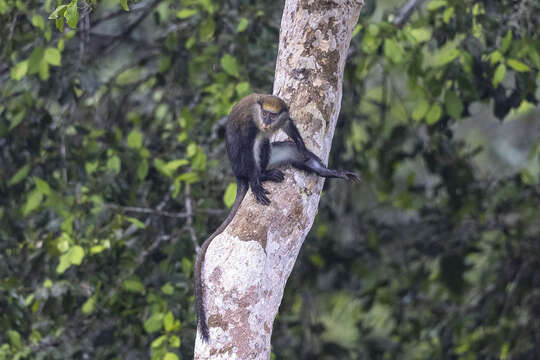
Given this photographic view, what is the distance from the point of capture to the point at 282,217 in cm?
217

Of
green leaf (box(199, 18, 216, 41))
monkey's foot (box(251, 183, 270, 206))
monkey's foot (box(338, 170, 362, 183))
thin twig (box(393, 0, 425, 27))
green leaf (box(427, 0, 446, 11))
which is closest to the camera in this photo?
monkey's foot (box(251, 183, 270, 206))

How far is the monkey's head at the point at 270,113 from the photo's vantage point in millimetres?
2268

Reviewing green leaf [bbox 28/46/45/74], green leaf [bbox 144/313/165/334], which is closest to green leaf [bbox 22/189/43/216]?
green leaf [bbox 28/46/45/74]

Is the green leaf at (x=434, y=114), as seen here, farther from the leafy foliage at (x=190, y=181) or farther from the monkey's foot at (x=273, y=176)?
the monkey's foot at (x=273, y=176)

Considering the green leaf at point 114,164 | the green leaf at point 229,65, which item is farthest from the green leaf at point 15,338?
the green leaf at point 229,65

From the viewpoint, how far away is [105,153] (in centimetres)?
372

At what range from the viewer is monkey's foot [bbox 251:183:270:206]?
2185 millimetres

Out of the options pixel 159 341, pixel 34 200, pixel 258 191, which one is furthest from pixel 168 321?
pixel 258 191

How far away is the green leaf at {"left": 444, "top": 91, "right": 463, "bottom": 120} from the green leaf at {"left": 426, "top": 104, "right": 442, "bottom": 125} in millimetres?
73

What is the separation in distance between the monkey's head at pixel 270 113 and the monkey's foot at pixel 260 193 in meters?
0.21

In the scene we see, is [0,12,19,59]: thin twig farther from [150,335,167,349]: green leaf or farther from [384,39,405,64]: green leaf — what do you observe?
[384,39,405,64]: green leaf

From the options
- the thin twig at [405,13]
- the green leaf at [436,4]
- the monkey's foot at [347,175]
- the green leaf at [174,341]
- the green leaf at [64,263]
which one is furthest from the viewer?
the thin twig at [405,13]

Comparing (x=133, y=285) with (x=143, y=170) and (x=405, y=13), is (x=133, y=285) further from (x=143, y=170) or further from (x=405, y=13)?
(x=405, y=13)

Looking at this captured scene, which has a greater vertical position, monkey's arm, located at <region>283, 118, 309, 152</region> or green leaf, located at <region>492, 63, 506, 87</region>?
green leaf, located at <region>492, 63, 506, 87</region>
